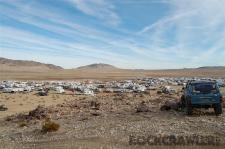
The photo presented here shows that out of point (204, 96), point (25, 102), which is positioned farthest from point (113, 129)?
point (25, 102)

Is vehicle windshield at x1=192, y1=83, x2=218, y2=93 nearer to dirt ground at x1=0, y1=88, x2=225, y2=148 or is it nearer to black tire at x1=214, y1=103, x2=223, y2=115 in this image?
black tire at x1=214, y1=103, x2=223, y2=115

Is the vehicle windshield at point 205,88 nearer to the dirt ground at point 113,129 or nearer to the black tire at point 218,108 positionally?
the black tire at point 218,108

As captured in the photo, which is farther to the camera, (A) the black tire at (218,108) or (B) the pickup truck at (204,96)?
(A) the black tire at (218,108)

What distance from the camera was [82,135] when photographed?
16.1 m

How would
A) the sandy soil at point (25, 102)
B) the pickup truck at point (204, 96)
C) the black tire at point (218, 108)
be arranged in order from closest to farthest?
the pickup truck at point (204, 96)
the black tire at point (218, 108)
the sandy soil at point (25, 102)

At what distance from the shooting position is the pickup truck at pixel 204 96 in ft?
62.4

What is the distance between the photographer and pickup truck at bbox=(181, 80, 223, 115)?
749 inches

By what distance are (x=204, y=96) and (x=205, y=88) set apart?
1.60ft

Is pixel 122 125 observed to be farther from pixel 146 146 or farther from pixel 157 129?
pixel 146 146

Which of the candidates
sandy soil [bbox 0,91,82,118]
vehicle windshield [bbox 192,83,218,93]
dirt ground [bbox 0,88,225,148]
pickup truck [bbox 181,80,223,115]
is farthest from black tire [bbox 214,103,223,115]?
sandy soil [bbox 0,91,82,118]

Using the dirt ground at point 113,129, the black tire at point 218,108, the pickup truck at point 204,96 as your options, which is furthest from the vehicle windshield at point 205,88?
the dirt ground at point 113,129

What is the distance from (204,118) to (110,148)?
6427 millimetres

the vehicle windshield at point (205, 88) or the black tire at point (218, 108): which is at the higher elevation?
the vehicle windshield at point (205, 88)

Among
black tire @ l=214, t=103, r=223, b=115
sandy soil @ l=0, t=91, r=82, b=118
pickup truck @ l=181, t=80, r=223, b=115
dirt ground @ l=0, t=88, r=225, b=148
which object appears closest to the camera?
dirt ground @ l=0, t=88, r=225, b=148
